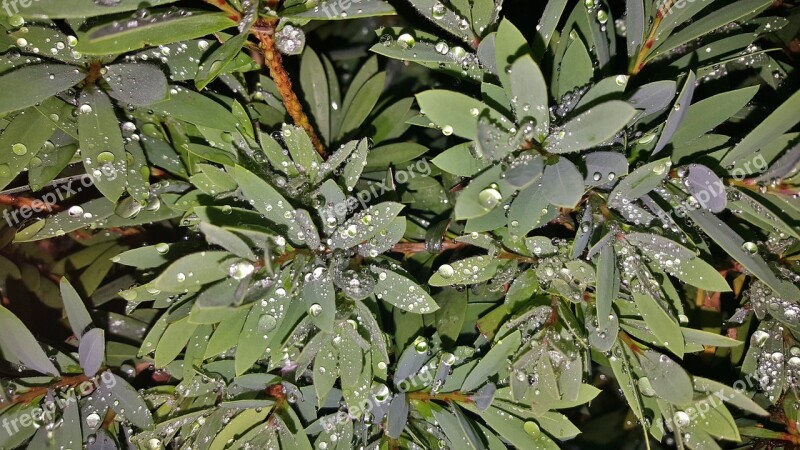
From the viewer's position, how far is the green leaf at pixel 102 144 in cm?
73

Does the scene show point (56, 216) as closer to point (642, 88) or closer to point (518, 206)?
point (518, 206)

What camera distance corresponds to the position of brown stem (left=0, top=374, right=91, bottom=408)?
80 cm

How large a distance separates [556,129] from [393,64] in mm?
493

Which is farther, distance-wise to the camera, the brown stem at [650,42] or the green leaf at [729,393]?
the brown stem at [650,42]

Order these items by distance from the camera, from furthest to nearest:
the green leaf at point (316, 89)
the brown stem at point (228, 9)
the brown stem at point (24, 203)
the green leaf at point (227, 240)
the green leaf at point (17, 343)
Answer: the green leaf at point (316, 89), the brown stem at point (24, 203), the green leaf at point (17, 343), the brown stem at point (228, 9), the green leaf at point (227, 240)

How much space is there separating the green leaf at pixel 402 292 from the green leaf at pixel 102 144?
372 mm

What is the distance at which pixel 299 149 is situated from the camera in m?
0.77

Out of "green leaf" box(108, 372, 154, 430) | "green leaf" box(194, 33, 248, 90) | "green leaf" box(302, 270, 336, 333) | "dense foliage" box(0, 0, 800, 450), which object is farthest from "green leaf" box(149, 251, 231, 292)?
"green leaf" box(108, 372, 154, 430)

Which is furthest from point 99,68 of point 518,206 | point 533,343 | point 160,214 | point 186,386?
point 533,343

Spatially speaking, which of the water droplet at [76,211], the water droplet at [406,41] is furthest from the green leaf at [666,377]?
the water droplet at [76,211]

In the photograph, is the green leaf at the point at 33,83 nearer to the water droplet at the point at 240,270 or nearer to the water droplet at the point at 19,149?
the water droplet at the point at 19,149

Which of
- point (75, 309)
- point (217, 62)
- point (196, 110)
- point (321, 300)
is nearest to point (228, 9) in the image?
point (217, 62)

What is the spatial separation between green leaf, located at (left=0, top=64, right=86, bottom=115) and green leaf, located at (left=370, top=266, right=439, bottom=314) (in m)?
0.49

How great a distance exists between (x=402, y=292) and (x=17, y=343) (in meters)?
0.57
